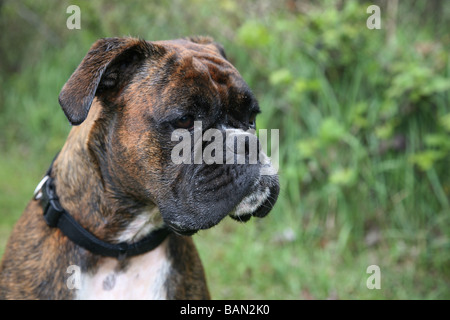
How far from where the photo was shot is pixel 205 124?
2.81 meters

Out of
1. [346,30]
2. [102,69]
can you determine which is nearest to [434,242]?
[346,30]

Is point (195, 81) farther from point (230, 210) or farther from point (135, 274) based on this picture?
point (135, 274)

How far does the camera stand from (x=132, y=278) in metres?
2.99

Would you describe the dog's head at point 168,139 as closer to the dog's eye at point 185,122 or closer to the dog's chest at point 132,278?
the dog's eye at point 185,122

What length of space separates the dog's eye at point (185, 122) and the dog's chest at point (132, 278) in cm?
75

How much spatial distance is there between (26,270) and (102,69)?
114 centimetres

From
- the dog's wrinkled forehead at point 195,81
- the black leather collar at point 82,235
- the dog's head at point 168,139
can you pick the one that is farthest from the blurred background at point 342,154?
the dog's wrinkled forehead at point 195,81

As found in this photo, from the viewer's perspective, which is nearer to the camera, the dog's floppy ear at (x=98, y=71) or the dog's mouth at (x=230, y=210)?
the dog's floppy ear at (x=98, y=71)

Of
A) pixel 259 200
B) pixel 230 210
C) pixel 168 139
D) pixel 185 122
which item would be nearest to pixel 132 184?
pixel 168 139

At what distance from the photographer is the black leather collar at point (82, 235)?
2.83m

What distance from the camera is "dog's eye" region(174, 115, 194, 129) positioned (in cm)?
274

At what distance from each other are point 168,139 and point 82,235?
0.68 m

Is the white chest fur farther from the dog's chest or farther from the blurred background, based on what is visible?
the blurred background

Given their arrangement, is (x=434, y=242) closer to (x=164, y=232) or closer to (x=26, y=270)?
(x=164, y=232)
